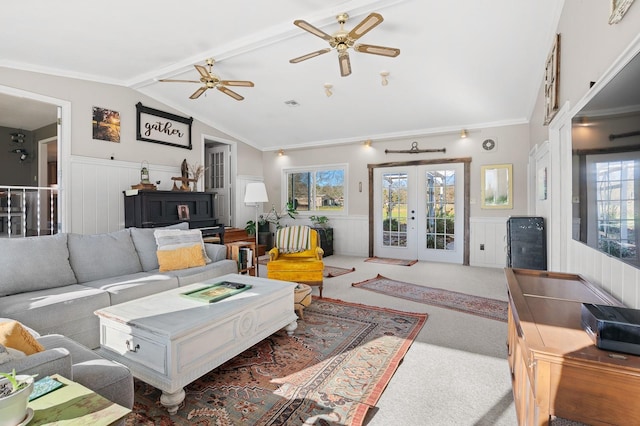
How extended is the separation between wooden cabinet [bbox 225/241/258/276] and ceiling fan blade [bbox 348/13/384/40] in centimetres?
277

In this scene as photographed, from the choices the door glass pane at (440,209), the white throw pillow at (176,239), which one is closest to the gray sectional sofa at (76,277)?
the white throw pillow at (176,239)

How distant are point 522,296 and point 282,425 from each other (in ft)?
4.65

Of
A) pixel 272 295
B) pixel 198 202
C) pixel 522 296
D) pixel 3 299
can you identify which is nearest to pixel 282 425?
pixel 272 295

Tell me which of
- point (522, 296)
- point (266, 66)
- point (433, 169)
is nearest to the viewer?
point (522, 296)

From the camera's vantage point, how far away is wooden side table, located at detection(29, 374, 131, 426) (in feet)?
2.86

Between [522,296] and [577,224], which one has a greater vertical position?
[577,224]

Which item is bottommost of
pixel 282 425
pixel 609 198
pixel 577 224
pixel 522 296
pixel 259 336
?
pixel 282 425

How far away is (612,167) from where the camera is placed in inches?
50.3

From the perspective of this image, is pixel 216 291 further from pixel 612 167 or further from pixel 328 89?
pixel 328 89

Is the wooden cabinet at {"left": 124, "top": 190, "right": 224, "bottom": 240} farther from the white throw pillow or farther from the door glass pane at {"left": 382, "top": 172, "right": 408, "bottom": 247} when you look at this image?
the door glass pane at {"left": 382, "top": 172, "right": 408, "bottom": 247}

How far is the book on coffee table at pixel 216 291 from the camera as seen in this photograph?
2.41 m

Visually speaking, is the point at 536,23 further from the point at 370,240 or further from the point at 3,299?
the point at 3,299

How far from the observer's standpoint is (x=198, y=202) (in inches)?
228

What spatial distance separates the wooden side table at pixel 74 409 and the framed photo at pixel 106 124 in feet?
16.5
